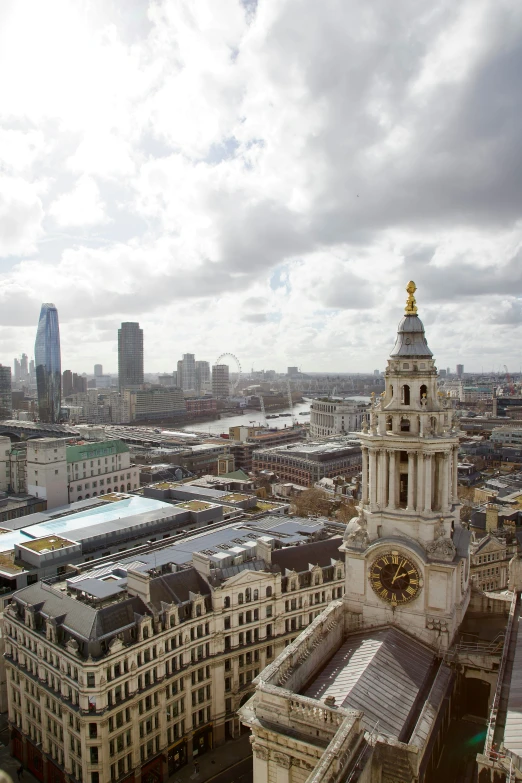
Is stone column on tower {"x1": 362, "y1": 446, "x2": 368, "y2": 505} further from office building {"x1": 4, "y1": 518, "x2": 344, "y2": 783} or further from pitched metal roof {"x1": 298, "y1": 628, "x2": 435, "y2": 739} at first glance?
office building {"x1": 4, "y1": 518, "x2": 344, "y2": 783}

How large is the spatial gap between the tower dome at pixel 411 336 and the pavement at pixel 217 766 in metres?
30.2

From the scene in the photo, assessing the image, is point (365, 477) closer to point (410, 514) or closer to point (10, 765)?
point (410, 514)

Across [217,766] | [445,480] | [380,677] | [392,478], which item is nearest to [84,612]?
[217,766]

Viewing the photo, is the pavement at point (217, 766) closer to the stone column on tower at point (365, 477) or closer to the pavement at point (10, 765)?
the pavement at point (10, 765)

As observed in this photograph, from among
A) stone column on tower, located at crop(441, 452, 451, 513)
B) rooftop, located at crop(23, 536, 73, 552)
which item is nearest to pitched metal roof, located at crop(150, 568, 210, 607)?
rooftop, located at crop(23, 536, 73, 552)

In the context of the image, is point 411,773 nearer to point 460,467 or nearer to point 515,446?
point 460,467

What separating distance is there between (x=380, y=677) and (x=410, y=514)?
803cm

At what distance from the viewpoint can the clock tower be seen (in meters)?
28.9

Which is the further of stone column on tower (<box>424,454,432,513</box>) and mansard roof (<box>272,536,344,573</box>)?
mansard roof (<box>272,536,344,573</box>)

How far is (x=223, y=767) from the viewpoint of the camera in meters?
40.4

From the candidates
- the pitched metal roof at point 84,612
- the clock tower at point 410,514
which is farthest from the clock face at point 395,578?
the pitched metal roof at point 84,612

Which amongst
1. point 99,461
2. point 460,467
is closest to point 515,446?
point 460,467

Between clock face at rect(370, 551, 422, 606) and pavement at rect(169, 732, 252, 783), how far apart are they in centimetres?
1915

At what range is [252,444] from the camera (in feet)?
558
